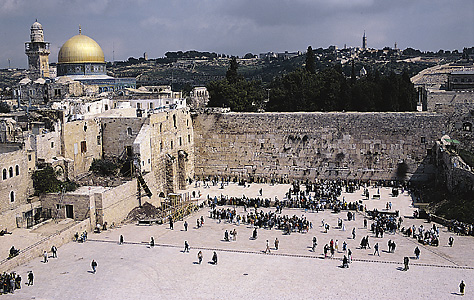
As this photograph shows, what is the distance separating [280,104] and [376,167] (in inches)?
416

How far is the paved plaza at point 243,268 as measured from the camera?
622 inches

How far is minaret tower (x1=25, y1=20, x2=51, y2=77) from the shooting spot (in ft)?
161

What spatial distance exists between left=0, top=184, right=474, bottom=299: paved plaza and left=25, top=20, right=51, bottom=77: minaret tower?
3256 cm

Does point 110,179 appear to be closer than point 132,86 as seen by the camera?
Yes

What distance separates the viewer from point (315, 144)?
30.9m

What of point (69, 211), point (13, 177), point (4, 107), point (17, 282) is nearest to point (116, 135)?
point (69, 211)

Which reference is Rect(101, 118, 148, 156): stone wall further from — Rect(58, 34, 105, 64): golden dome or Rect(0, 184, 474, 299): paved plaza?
Rect(58, 34, 105, 64): golden dome

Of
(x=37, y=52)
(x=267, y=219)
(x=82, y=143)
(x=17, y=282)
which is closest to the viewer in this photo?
(x=17, y=282)

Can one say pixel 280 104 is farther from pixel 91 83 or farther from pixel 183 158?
pixel 91 83

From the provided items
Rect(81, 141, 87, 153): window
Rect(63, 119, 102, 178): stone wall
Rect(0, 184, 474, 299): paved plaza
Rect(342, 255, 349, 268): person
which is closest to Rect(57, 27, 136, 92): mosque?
Rect(63, 119, 102, 178): stone wall

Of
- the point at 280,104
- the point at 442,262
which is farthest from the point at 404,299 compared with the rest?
the point at 280,104

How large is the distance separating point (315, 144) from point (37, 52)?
3129cm

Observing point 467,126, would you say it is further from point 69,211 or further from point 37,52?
point 37,52

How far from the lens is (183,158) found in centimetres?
3022
